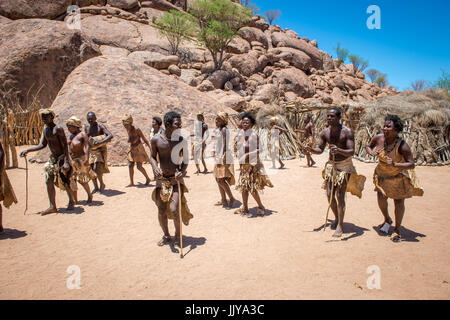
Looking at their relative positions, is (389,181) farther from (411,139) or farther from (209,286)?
(411,139)

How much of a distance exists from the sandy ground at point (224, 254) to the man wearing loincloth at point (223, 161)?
16.4 inches

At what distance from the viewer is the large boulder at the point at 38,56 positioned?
1176 cm

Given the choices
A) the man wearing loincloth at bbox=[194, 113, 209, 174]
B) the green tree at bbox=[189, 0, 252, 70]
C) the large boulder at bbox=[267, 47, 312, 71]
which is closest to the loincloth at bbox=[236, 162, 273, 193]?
the man wearing loincloth at bbox=[194, 113, 209, 174]

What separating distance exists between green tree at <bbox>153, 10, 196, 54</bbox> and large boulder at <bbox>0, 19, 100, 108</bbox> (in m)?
14.0

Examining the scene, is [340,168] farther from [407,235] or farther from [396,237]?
[407,235]

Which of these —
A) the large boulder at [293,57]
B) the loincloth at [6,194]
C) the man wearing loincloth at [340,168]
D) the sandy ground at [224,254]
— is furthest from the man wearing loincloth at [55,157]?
the large boulder at [293,57]

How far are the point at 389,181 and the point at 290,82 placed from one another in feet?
80.6

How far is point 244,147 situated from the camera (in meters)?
4.44

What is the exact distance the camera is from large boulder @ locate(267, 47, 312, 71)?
2909 centimetres

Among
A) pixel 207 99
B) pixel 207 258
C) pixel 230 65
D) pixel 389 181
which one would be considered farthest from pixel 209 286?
pixel 230 65

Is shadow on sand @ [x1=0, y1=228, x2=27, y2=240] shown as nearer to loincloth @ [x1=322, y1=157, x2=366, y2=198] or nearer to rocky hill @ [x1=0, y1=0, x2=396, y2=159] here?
loincloth @ [x1=322, y1=157, x2=366, y2=198]

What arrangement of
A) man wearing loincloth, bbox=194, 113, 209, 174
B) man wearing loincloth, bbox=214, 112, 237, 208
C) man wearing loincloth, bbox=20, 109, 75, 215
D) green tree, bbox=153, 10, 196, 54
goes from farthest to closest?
green tree, bbox=153, 10, 196, 54
man wearing loincloth, bbox=194, 113, 209, 174
man wearing loincloth, bbox=214, 112, 237, 208
man wearing loincloth, bbox=20, 109, 75, 215

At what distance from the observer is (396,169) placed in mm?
3559
